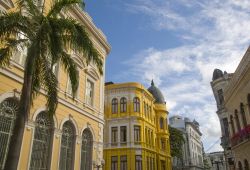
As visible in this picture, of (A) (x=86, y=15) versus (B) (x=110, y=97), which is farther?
(B) (x=110, y=97)

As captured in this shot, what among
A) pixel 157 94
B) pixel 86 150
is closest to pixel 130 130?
pixel 157 94

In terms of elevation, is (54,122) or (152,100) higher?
(152,100)

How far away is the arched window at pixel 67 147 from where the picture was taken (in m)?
15.4

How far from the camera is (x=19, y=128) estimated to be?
27.4 ft

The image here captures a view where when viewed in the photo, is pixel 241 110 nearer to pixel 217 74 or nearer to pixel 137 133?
pixel 217 74

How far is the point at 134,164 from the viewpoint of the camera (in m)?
30.6

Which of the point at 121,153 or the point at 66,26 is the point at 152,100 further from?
the point at 66,26

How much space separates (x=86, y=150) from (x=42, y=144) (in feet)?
15.0

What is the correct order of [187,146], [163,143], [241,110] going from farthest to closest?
[187,146] → [163,143] → [241,110]

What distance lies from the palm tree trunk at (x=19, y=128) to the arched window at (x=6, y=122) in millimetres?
3651

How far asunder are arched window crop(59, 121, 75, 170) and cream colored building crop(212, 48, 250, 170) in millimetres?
10547

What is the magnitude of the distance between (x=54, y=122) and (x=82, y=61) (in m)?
5.22

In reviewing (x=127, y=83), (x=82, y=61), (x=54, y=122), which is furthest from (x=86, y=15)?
(x=127, y=83)

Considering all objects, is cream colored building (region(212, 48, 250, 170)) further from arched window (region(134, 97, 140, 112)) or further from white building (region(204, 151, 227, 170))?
white building (region(204, 151, 227, 170))
